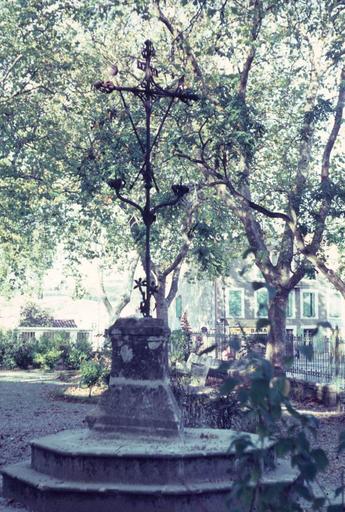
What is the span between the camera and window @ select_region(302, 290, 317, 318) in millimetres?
48812

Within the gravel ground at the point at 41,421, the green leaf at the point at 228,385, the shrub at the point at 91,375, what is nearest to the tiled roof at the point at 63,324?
the gravel ground at the point at 41,421

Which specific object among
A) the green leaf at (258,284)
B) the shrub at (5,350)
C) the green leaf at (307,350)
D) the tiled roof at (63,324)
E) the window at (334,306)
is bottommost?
the shrub at (5,350)

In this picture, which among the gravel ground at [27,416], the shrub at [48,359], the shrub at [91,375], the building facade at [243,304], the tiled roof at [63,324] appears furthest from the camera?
the tiled roof at [63,324]

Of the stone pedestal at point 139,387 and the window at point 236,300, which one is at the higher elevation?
the window at point 236,300

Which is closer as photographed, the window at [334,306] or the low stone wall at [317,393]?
the low stone wall at [317,393]

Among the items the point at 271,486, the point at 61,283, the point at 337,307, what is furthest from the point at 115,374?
the point at 337,307

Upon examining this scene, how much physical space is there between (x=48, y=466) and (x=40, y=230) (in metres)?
24.3

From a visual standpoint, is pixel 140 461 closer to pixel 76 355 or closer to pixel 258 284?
pixel 258 284

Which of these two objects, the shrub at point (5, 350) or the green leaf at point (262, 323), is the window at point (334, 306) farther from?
the green leaf at point (262, 323)

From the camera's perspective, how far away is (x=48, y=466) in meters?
6.62

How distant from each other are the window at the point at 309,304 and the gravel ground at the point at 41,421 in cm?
3004

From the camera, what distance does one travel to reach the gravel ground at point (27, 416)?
9.98 m

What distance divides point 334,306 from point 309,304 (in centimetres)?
222

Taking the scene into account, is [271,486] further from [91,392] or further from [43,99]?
[43,99]
